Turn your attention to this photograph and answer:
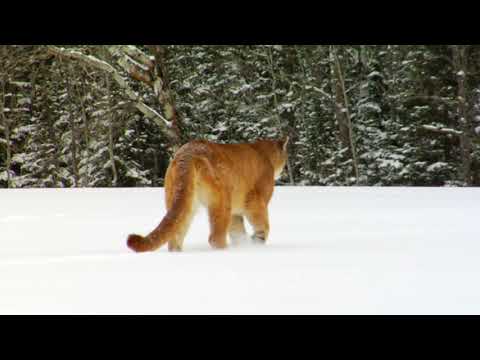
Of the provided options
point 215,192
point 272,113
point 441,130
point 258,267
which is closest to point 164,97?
point 272,113

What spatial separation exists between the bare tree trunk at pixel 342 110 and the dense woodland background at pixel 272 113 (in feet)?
0.15

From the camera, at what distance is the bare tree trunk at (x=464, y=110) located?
22812mm

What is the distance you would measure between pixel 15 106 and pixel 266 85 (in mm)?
10095

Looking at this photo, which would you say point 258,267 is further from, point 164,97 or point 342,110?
point 342,110

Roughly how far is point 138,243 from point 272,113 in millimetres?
21030

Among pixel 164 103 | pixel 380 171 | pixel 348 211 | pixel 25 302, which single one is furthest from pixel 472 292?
pixel 380 171

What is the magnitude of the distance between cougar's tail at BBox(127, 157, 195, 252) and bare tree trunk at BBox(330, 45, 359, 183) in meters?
19.5

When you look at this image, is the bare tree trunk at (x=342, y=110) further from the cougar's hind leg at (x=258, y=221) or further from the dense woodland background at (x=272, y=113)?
the cougar's hind leg at (x=258, y=221)

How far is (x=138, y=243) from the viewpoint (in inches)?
180

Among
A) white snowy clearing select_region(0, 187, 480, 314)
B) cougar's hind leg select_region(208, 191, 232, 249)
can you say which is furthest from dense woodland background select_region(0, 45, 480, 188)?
cougar's hind leg select_region(208, 191, 232, 249)

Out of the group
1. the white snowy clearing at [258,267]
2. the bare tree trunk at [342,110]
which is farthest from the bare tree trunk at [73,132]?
the white snowy clearing at [258,267]

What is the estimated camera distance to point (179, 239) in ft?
16.8

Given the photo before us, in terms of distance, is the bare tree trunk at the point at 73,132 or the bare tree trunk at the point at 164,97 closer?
the bare tree trunk at the point at 164,97

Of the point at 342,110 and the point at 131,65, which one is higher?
the point at 131,65
